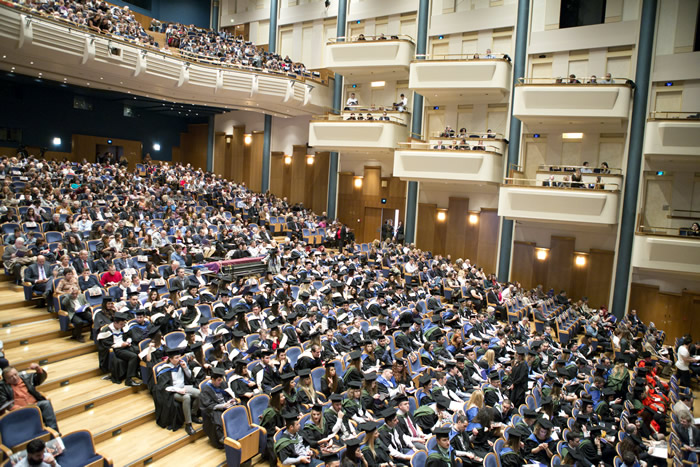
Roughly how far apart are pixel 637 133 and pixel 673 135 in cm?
87

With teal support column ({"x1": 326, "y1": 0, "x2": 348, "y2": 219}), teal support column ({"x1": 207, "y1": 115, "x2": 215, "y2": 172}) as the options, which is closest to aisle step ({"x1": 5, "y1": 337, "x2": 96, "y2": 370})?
teal support column ({"x1": 326, "y1": 0, "x2": 348, "y2": 219})

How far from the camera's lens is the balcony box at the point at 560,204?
1289 cm

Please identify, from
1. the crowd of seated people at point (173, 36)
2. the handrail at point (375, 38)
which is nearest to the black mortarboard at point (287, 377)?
the crowd of seated people at point (173, 36)

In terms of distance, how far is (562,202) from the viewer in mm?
13242

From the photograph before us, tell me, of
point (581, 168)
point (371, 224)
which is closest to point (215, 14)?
point (371, 224)

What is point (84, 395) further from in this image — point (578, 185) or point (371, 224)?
point (371, 224)

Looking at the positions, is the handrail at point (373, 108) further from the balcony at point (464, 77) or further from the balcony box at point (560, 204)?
the balcony box at point (560, 204)

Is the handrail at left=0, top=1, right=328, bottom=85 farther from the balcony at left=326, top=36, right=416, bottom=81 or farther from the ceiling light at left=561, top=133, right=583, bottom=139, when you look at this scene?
the ceiling light at left=561, top=133, right=583, bottom=139

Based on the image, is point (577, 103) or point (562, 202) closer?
point (562, 202)

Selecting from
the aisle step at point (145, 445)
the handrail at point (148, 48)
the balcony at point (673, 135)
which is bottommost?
the aisle step at point (145, 445)

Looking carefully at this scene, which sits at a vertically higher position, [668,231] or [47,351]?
[668,231]

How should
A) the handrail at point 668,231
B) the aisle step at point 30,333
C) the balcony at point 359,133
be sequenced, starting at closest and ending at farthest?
the aisle step at point 30,333, the handrail at point 668,231, the balcony at point 359,133

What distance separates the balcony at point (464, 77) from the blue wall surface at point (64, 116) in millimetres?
11544

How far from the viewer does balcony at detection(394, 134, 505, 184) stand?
14594 millimetres
